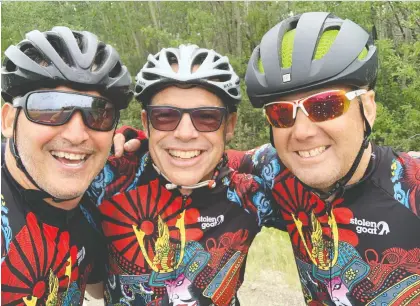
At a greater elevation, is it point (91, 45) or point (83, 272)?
point (91, 45)

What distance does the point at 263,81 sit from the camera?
2717 millimetres

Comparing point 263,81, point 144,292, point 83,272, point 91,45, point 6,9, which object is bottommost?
point 144,292

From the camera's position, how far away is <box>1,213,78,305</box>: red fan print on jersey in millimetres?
2277

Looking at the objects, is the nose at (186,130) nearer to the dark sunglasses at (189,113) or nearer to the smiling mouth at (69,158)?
the dark sunglasses at (189,113)

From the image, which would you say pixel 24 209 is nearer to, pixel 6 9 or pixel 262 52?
pixel 262 52

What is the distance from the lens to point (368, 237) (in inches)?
103

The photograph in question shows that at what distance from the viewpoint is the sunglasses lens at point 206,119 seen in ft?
9.57

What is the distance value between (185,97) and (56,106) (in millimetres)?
901

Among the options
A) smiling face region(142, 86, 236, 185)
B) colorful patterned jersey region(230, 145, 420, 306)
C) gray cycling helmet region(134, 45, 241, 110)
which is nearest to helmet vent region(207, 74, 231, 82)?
gray cycling helmet region(134, 45, 241, 110)

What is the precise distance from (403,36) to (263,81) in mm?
12150

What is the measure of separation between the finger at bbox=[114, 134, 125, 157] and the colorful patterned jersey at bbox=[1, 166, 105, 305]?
1.85ft

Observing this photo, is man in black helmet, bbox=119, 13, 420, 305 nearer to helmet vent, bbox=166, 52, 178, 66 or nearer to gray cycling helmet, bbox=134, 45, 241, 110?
gray cycling helmet, bbox=134, 45, 241, 110

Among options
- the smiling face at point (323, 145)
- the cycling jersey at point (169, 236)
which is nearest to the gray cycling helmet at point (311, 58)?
the smiling face at point (323, 145)

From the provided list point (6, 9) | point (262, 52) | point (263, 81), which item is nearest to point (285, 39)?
point (262, 52)
